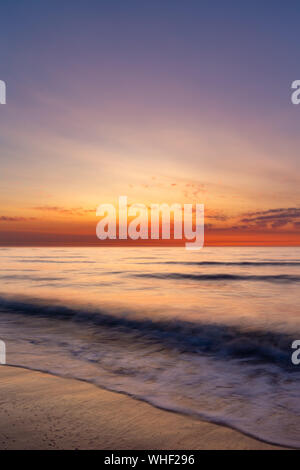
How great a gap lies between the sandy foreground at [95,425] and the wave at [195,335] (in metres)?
2.53

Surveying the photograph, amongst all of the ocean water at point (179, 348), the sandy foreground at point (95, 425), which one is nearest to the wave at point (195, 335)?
the ocean water at point (179, 348)

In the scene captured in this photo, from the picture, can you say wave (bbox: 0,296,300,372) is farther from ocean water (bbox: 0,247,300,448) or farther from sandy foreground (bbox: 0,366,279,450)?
sandy foreground (bbox: 0,366,279,450)

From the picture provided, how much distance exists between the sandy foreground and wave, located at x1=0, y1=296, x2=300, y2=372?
99.5 inches

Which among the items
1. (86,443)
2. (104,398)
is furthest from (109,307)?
(86,443)

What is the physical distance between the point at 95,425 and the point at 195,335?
4.25m

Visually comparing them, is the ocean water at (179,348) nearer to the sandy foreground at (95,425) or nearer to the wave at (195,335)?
the wave at (195,335)

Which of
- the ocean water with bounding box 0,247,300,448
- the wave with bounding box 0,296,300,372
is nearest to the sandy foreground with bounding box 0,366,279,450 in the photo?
the ocean water with bounding box 0,247,300,448

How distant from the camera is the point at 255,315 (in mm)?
8711

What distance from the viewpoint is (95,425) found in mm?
2951

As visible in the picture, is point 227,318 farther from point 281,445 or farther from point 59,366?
point 281,445

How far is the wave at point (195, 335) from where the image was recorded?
19.0 feet
